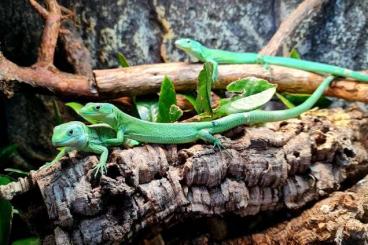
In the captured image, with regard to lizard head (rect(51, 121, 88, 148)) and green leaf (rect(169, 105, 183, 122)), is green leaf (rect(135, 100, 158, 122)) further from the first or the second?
lizard head (rect(51, 121, 88, 148))

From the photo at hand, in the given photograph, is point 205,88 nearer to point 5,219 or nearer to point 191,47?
point 191,47

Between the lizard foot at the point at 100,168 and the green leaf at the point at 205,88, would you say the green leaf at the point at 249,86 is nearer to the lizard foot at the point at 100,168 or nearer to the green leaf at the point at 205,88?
the green leaf at the point at 205,88

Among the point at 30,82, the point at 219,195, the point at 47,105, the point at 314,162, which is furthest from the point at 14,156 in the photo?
the point at 314,162

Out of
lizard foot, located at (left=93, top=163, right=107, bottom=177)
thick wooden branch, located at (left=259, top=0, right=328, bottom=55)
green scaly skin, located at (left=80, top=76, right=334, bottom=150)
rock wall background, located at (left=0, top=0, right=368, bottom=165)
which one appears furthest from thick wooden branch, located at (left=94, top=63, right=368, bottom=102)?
lizard foot, located at (left=93, top=163, right=107, bottom=177)

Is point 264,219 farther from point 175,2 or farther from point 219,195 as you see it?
point 175,2

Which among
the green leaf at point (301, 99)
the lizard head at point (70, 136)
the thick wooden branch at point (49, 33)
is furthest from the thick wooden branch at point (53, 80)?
the green leaf at point (301, 99)

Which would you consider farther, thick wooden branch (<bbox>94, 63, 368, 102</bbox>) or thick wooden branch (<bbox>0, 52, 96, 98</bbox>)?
thick wooden branch (<bbox>94, 63, 368, 102</bbox>)

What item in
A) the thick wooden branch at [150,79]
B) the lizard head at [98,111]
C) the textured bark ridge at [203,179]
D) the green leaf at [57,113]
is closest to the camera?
the textured bark ridge at [203,179]
